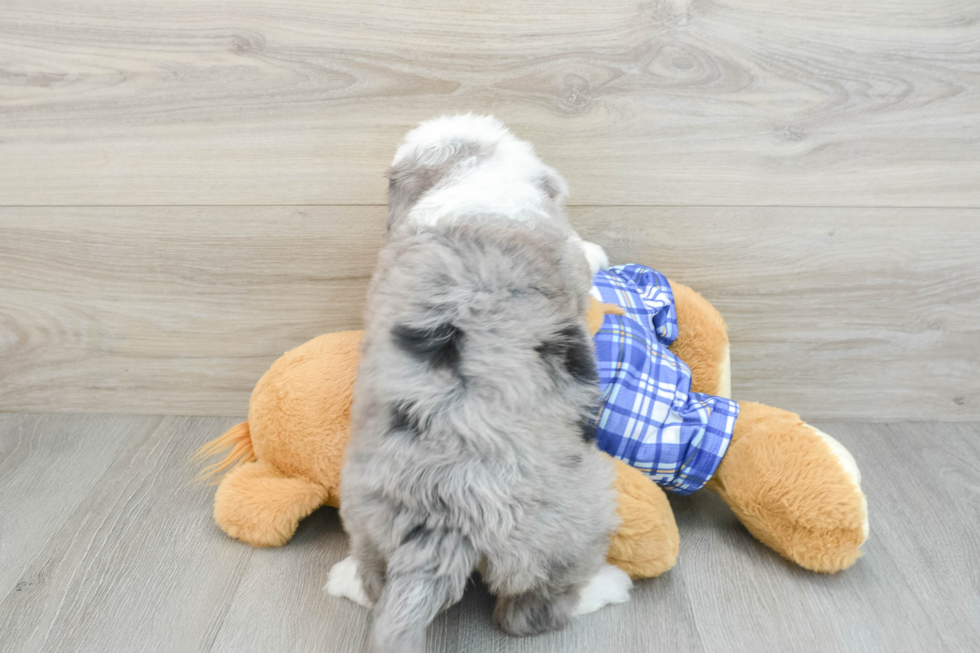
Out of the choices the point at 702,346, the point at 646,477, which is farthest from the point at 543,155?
the point at 646,477

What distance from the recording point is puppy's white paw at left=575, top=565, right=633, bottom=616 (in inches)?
31.4

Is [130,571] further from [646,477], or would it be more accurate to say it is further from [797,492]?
[797,492]

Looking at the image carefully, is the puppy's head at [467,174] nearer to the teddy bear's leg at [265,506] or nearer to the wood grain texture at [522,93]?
the wood grain texture at [522,93]

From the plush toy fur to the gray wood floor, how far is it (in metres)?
0.05

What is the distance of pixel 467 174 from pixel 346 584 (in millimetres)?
517

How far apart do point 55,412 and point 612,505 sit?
1053 millimetres

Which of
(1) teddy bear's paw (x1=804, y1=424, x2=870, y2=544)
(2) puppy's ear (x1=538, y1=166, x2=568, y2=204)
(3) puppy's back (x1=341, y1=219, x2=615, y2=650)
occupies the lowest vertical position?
(1) teddy bear's paw (x1=804, y1=424, x2=870, y2=544)

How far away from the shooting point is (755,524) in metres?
0.88

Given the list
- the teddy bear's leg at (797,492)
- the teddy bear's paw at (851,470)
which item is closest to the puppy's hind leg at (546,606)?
the teddy bear's leg at (797,492)

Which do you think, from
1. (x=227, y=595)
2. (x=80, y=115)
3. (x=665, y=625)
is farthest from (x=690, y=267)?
(x=80, y=115)

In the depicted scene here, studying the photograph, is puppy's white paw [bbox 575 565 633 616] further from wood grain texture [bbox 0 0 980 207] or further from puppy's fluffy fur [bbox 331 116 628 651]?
wood grain texture [bbox 0 0 980 207]

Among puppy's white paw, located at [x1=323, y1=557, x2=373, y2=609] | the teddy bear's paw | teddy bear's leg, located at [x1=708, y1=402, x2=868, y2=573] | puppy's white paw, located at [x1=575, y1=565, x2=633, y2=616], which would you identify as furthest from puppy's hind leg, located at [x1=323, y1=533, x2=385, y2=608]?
the teddy bear's paw

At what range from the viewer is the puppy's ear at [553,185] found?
0.80 metres

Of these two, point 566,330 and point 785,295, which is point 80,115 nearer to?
point 566,330
